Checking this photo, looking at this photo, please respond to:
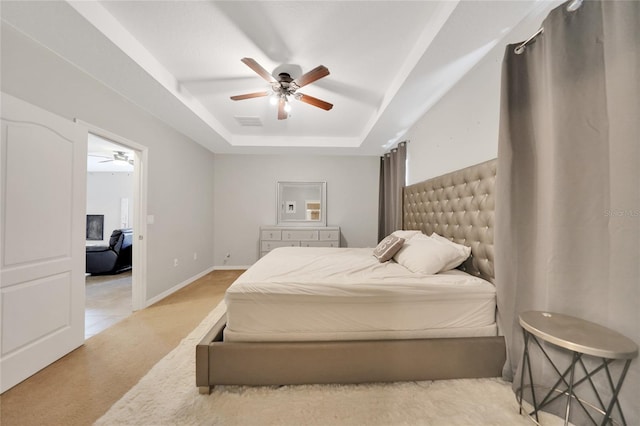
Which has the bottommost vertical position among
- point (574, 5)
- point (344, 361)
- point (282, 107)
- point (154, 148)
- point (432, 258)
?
point (344, 361)

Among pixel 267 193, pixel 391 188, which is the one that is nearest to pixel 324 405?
pixel 391 188

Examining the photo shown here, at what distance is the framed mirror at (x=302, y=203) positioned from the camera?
4.75 meters

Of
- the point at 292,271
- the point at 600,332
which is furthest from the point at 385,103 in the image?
the point at 600,332

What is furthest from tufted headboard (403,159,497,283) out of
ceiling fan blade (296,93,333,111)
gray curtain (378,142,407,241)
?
ceiling fan blade (296,93,333,111)

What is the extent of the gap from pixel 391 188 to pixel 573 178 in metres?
2.84

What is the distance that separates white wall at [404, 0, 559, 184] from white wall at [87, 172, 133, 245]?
8168 mm

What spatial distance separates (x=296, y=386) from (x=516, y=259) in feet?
5.40

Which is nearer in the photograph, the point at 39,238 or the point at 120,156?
the point at 39,238

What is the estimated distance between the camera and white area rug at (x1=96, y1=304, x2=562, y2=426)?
1239 mm

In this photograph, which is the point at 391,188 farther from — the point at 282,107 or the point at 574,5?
the point at 574,5

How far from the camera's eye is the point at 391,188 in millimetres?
4008

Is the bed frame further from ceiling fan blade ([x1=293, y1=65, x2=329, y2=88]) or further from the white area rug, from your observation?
ceiling fan blade ([x1=293, y1=65, x2=329, y2=88])

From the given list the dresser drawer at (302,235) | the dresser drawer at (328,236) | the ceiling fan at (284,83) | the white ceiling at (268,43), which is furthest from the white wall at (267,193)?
the ceiling fan at (284,83)

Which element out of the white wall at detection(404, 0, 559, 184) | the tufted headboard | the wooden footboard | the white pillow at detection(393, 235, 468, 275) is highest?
the white wall at detection(404, 0, 559, 184)
